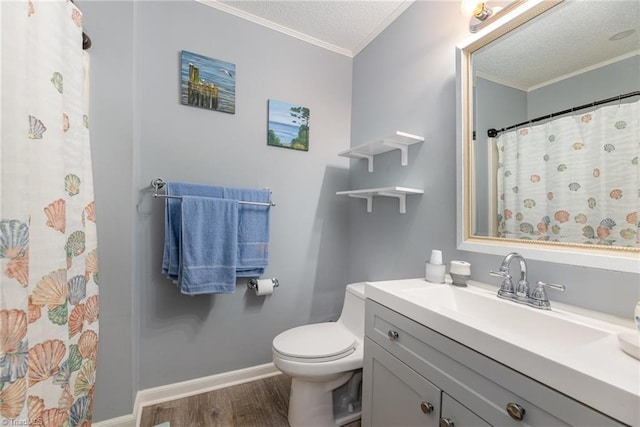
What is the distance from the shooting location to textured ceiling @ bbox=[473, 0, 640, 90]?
848 millimetres

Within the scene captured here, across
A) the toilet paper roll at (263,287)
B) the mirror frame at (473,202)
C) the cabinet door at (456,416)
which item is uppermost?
the mirror frame at (473,202)

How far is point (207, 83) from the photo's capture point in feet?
5.48

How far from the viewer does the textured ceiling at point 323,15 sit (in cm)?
167

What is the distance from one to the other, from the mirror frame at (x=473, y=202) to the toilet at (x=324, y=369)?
725 millimetres

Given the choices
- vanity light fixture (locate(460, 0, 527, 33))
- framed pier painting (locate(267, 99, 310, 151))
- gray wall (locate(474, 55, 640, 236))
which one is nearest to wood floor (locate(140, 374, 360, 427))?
gray wall (locate(474, 55, 640, 236))

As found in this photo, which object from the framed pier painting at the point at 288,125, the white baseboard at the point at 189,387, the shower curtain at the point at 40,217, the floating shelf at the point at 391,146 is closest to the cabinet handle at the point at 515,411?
the shower curtain at the point at 40,217

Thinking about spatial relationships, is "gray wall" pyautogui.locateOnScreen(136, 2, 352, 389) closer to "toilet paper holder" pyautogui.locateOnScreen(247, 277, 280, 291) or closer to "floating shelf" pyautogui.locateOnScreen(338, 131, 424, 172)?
"toilet paper holder" pyautogui.locateOnScreen(247, 277, 280, 291)

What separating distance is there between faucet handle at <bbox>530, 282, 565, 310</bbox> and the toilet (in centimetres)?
83

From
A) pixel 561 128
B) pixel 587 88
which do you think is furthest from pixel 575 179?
pixel 587 88

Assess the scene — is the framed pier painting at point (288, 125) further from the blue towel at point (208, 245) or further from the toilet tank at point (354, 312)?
the toilet tank at point (354, 312)

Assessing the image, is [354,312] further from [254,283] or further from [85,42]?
[85,42]

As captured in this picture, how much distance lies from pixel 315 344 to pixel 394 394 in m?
0.50

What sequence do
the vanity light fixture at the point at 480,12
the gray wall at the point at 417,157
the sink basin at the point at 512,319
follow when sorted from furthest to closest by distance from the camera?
the gray wall at the point at 417,157 < the vanity light fixture at the point at 480,12 < the sink basin at the point at 512,319

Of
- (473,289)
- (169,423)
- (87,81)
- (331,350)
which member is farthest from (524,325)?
(87,81)
